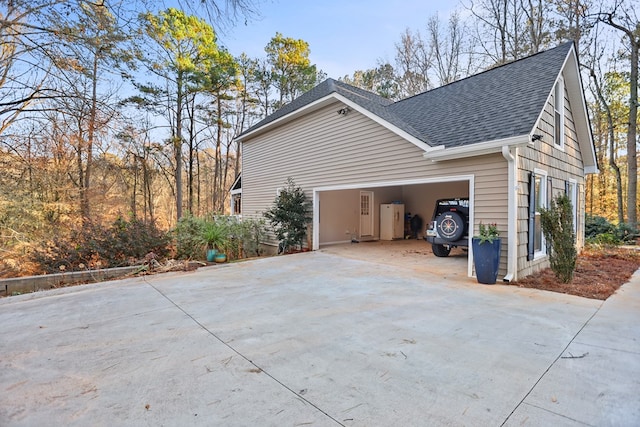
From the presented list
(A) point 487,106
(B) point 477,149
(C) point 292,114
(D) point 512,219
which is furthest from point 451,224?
(C) point 292,114

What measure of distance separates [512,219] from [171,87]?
16278 millimetres

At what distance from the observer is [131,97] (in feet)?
47.1

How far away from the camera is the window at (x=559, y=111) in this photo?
722 cm

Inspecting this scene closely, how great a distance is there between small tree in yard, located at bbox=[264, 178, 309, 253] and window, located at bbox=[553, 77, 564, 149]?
6651 millimetres

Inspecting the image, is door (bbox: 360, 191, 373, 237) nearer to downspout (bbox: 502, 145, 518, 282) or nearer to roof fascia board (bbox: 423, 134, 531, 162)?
roof fascia board (bbox: 423, 134, 531, 162)

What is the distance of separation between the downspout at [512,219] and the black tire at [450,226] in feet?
5.77

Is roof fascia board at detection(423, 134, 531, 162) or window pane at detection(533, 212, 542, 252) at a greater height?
roof fascia board at detection(423, 134, 531, 162)

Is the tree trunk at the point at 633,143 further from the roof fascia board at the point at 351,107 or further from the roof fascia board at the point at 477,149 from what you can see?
the roof fascia board at the point at 351,107

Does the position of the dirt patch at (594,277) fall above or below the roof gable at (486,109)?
below

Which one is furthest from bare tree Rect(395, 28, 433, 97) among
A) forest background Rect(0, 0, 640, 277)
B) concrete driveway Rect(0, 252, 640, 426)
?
concrete driveway Rect(0, 252, 640, 426)

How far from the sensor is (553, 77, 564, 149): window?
7223 millimetres

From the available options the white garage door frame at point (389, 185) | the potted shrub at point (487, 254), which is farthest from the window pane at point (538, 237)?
the potted shrub at point (487, 254)

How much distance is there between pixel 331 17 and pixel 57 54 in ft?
13.9

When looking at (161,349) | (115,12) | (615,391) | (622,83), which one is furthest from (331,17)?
(622,83)
